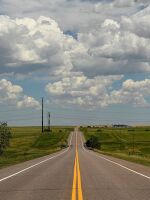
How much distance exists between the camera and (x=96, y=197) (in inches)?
568

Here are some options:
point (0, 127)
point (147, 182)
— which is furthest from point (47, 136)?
point (147, 182)

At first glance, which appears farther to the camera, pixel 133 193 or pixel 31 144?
pixel 31 144

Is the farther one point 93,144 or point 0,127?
point 93,144

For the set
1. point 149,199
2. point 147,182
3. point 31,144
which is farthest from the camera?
point 31,144

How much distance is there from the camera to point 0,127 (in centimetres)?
11050

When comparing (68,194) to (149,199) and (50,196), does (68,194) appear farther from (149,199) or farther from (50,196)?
(149,199)

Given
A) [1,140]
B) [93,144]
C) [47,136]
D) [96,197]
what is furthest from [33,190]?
[47,136]

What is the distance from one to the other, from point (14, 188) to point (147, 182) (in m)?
5.72

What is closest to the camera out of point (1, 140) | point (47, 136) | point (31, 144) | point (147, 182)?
point (147, 182)

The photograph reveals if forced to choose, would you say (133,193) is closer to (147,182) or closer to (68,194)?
(68,194)

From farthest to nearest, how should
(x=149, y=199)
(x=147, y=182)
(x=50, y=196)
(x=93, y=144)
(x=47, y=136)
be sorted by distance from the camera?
1. (x=47, y=136)
2. (x=93, y=144)
3. (x=147, y=182)
4. (x=50, y=196)
5. (x=149, y=199)

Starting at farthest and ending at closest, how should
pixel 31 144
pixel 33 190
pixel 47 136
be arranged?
pixel 47 136
pixel 31 144
pixel 33 190

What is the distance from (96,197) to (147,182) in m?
5.78

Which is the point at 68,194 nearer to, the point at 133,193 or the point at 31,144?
the point at 133,193
